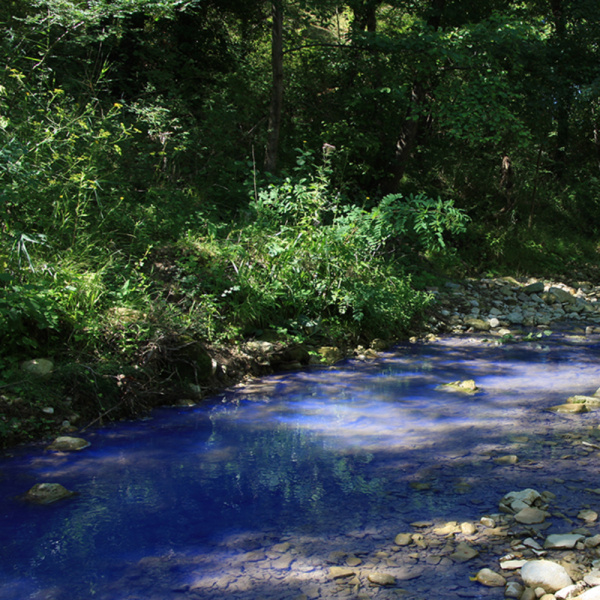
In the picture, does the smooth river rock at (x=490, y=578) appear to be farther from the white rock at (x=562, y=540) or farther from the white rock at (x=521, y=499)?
the white rock at (x=521, y=499)

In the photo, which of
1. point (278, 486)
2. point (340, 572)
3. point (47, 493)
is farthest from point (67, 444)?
point (340, 572)

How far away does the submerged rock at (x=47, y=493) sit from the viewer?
3.34 meters

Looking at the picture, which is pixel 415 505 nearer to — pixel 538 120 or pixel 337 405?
pixel 337 405

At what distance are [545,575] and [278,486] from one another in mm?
1583

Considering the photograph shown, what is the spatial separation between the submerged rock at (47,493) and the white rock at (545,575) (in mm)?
2432

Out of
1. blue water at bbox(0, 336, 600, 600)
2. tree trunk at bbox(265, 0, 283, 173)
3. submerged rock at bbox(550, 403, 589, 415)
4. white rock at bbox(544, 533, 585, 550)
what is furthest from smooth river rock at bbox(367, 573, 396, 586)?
tree trunk at bbox(265, 0, 283, 173)

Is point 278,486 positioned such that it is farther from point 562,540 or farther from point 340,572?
point 562,540

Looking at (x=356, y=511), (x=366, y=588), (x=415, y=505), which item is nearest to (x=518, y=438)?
(x=415, y=505)

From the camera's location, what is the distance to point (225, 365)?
5.84 metres

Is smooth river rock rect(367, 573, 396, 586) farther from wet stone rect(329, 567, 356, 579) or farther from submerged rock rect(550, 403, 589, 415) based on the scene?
submerged rock rect(550, 403, 589, 415)

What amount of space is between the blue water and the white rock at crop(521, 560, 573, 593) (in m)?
0.20

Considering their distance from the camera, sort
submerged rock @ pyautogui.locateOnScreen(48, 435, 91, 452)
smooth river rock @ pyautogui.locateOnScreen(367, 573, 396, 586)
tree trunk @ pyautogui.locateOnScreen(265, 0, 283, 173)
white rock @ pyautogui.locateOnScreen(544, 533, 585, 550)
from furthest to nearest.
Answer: tree trunk @ pyautogui.locateOnScreen(265, 0, 283, 173) < submerged rock @ pyautogui.locateOnScreen(48, 435, 91, 452) < white rock @ pyautogui.locateOnScreen(544, 533, 585, 550) < smooth river rock @ pyautogui.locateOnScreen(367, 573, 396, 586)

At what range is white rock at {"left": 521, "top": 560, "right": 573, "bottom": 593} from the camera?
243 centimetres

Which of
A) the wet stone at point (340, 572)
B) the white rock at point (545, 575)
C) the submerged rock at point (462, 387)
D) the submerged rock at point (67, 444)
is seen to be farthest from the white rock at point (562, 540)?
the submerged rock at point (67, 444)
